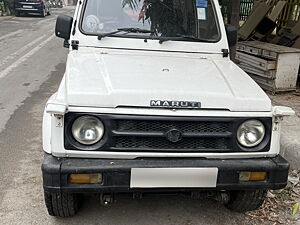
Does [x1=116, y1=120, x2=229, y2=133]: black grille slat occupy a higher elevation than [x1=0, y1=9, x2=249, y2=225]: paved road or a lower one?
higher

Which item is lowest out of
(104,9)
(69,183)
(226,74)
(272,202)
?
(272,202)

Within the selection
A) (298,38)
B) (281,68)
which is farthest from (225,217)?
(298,38)

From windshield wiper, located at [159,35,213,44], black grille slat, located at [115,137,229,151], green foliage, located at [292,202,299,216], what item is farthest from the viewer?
windshield wiper, located at [159,35,213,44]

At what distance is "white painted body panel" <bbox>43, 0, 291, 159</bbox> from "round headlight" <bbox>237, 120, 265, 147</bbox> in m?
0.08

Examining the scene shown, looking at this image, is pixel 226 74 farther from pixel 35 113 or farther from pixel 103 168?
pixel 35 113

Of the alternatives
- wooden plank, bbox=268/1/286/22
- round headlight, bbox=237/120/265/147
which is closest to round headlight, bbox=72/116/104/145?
round headlight, bbox=237/120/265/147

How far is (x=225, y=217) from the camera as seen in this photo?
3.37 meters

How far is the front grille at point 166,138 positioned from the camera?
8.79ft

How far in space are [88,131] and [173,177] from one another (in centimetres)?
69

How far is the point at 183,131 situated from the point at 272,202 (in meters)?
1.54

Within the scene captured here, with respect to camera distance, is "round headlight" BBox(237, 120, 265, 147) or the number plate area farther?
"round headlight" BBox(237, 120, 265, 147)

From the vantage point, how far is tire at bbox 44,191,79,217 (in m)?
2.94

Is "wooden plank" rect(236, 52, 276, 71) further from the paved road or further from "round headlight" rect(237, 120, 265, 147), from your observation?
"round headlight" rect(237, 120, 265, 147)

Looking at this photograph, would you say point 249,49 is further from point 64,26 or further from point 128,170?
point 128,170
